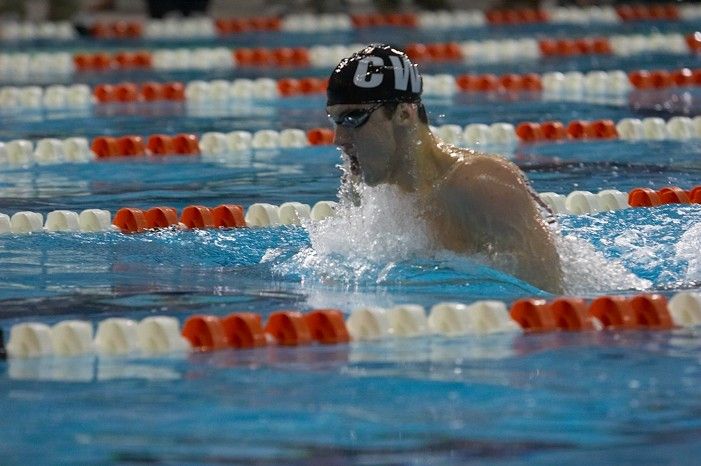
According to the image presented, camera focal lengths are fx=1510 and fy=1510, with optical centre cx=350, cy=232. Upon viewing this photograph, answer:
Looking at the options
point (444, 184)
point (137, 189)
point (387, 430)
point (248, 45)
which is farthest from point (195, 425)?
point (248, 45)

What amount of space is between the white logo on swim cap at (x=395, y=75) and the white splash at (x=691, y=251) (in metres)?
1.07

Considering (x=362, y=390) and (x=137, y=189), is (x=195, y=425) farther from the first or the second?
(x=137, y=189)

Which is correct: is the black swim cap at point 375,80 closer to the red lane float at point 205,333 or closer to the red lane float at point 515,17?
the red lane float at point 205,333

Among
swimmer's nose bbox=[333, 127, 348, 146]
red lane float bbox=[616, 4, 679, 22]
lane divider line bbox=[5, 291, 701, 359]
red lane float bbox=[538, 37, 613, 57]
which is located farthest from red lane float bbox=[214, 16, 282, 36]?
lane divider line bbox=[5, 291, 701, 359]

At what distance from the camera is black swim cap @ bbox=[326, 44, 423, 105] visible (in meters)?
4.24

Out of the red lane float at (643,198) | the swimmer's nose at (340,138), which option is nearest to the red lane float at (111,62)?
the red lane float at (643,198)

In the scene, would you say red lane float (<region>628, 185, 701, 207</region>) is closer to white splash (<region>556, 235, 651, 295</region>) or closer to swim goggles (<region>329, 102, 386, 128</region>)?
white splash (<region>556, 235, 651, 295</region>)

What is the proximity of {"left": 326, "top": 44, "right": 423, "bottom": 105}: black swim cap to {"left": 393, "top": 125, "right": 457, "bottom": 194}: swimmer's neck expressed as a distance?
119 millimetres

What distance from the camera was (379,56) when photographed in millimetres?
4410

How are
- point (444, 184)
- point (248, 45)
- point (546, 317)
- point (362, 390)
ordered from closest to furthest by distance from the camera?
point (362, 390), point (546, 317), point (444, 184), point (248, 45)

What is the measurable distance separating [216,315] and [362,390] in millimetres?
846

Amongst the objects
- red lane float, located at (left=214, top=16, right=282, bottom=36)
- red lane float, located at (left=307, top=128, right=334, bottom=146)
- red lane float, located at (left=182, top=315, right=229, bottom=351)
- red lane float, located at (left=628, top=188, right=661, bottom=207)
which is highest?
red lane float, located at (left=214, top=16, right=282, bottom=36)

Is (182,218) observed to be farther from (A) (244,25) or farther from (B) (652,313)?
(A) (244,25)

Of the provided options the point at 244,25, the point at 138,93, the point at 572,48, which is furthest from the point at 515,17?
the point at 138,93
